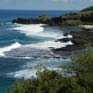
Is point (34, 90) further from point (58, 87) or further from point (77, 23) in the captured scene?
point (77, 23)

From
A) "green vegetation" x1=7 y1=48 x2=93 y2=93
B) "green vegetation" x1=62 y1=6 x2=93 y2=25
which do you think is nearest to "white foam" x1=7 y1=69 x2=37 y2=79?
"green vegetation" x1=7 y1=48 x2=93 y2=93

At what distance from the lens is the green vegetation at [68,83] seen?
60.8ft

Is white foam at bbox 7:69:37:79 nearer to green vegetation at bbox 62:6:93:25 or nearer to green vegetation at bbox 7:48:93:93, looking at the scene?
green vegetation at bbox 7:48:93:93

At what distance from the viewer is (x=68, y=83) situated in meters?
19.2

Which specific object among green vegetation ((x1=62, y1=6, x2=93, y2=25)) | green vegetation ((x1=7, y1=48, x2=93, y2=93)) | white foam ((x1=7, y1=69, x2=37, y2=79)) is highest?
green vegetation ((x1=7, y1=48, x2=93, y2=93))

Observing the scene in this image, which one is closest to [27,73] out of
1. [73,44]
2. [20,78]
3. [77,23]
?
[20,78]

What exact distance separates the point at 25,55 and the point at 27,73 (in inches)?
455

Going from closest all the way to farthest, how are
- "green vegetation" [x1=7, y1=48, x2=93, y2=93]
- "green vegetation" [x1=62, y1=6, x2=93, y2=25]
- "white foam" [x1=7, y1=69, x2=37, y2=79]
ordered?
"green vegetation" [x1=7, y1=48, x2=93, y2=93] < "white foam" [x1=7, y1=69, x2=37, y2=79] < "green vegetation" [x1=62, y1=6, x2=93, y2=25]

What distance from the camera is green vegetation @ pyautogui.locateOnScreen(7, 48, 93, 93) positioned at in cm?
1853

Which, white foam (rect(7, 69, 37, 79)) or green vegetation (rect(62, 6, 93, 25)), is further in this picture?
green vegetation (rect(62, 6, 93, 25))

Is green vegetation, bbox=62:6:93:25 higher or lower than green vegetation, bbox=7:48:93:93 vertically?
lower

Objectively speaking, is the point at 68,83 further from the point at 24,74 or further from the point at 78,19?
the point at 78,19

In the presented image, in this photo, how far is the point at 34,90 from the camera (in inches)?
752

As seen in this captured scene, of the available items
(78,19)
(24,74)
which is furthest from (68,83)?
(78,19)
